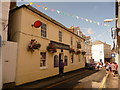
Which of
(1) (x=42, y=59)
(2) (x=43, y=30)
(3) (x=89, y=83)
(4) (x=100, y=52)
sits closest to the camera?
(3) (x=89, y=83)

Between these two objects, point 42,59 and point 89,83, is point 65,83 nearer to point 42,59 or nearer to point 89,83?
point 89,83

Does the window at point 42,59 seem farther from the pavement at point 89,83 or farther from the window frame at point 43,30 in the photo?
the pavement at point 89,83

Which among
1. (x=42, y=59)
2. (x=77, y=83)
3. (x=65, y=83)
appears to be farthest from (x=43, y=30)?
(x=77, y=83)

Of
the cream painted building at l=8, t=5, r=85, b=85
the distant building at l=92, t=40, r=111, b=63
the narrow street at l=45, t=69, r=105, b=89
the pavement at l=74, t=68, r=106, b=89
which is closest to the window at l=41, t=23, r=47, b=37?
the cream painted building at l=8, t=5, r=85, b=85

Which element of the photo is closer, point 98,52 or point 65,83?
point 65,83

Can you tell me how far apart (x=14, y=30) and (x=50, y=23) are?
4.10 meters

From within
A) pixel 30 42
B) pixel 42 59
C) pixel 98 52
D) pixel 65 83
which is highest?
pixel 30 42

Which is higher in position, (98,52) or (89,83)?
(98,52)

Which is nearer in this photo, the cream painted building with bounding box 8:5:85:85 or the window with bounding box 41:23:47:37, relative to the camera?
the cream painted building with bounding box 8:5:85:85

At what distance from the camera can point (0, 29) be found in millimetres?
6129

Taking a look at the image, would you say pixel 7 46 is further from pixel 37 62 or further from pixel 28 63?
pixel 37 62

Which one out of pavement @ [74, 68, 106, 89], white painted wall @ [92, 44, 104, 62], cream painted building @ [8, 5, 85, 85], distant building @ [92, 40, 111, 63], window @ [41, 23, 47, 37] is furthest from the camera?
white painted wall @ [92, 44, 104, 62]

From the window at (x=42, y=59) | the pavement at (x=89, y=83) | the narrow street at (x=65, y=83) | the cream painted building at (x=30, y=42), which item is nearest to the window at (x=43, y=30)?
the cream painted building at (x=30, y=42)

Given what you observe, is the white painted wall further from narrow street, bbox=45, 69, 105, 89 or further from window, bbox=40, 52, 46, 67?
window, bbox=40, 52, 46, 67
